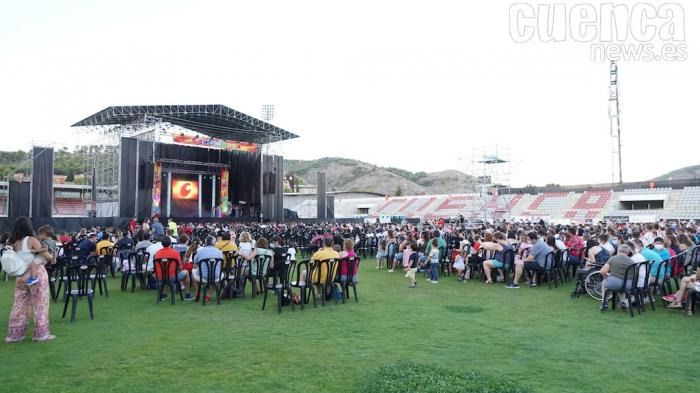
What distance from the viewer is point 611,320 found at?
6.32 metres

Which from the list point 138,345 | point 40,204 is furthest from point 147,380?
point 40,204

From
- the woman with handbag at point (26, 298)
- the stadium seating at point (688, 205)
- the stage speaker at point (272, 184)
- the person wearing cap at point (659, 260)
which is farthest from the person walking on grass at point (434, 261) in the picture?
the stadium seating at point (688, 205)

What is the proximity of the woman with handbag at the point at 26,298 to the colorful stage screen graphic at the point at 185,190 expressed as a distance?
82.5 feet

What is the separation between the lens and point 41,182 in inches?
933

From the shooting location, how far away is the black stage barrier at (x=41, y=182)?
23484 millimetres

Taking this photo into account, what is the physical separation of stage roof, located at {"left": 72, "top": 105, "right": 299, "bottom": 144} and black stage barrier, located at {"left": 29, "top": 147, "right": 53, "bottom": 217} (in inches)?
153

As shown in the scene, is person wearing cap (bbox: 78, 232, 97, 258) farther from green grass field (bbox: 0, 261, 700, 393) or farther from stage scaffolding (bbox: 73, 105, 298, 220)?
stage scaffolding (bbox: 73, 105, 298, 220)

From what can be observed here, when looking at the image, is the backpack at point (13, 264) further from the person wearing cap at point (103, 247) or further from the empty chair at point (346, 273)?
the person wearing cap at point (103, 247)

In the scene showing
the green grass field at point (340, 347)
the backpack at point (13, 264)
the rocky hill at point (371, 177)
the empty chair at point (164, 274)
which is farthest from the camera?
the rocky hill at point (371, 177)

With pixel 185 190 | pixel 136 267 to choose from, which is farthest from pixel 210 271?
pixel 185 190

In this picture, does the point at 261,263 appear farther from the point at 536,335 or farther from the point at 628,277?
the point at 628,277

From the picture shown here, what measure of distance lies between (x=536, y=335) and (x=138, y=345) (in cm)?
458

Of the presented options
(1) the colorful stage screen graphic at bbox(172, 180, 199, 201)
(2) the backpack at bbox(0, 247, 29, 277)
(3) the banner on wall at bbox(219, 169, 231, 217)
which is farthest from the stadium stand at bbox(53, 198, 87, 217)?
(2) the backpack at bbox(0, 247, 29, 277)

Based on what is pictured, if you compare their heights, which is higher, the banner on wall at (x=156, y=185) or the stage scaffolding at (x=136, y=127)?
the stage scaffolding at (x=136, y=127)
